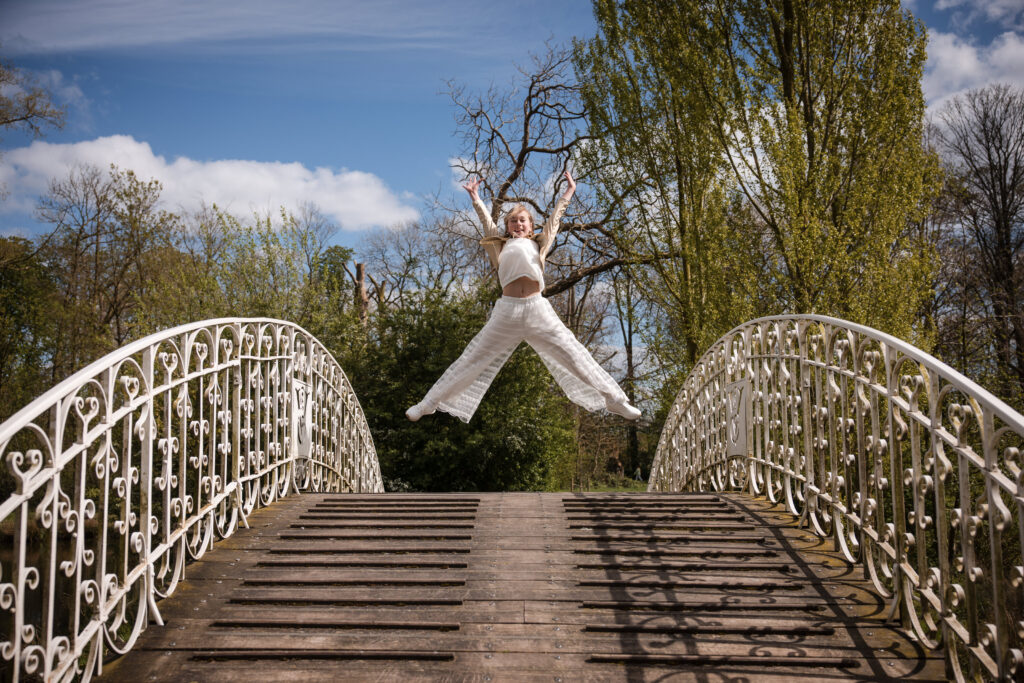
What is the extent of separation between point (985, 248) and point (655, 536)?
21.1m

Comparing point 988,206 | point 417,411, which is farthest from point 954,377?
point 988,206

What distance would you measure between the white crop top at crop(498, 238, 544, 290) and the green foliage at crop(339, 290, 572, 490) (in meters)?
9.14

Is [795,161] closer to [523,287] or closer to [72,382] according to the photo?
[523,287]

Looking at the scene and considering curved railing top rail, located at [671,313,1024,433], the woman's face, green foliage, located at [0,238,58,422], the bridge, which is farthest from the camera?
green foliage, located at [0,238,58,422]

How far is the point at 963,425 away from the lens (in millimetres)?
3049

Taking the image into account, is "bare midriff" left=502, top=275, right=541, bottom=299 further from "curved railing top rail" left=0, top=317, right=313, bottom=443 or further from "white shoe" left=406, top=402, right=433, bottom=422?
"curved railing top rail" left=0, top=317, right=313, bottom=443

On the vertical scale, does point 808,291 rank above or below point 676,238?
below

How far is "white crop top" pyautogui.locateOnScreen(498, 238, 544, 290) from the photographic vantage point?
20.2 feet

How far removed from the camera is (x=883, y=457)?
5199 millimetres

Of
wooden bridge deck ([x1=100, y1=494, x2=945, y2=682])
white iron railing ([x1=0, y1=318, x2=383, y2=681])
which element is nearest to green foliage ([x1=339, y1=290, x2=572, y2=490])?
white iron railing ([x1=0, y1=318, x2=383, y2=681])

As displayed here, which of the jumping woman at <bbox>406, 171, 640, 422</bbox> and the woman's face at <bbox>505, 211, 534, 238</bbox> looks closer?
the jumping woman at <bbox>406, 171, 640, 422</bbox>

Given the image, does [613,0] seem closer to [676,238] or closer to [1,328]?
[676,238]

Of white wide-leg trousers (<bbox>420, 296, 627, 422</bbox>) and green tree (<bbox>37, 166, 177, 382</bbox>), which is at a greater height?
green tree (<bbox>37, 166, 177, 382</bbox>)

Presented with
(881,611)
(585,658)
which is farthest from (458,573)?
(881,611)
